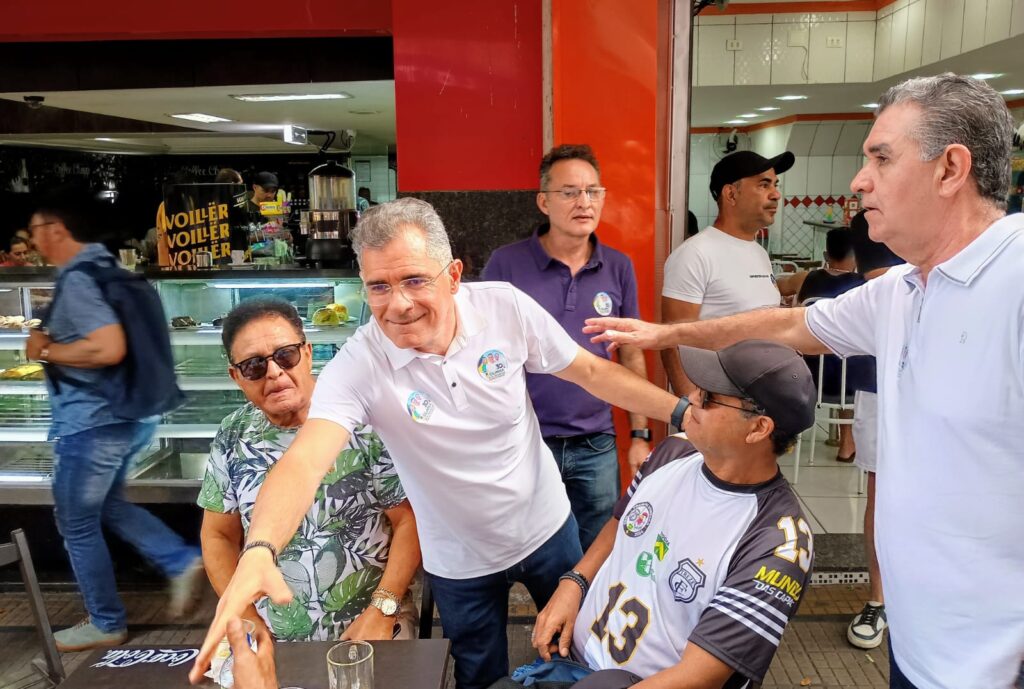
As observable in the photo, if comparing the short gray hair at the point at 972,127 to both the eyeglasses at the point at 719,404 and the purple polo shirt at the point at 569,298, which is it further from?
the purple polo shirt at the point at 569,298

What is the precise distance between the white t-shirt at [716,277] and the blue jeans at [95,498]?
7.95 ft

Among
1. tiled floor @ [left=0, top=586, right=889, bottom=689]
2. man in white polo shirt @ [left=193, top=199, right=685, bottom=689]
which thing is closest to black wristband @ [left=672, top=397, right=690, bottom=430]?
man in white polo shirt @ [left=193, top=199, right=685, bottom=689]

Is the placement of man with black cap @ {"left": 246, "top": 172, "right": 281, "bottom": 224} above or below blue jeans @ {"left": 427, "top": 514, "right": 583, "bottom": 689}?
above

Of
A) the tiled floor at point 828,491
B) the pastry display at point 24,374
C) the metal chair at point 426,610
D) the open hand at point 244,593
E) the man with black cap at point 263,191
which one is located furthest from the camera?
the man with black cap at point 263,191

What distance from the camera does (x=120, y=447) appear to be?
11.3 feet

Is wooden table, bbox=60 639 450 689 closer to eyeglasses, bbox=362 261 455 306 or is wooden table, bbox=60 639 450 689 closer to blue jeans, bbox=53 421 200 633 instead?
eyeglasses, bbox=362 261 455 306

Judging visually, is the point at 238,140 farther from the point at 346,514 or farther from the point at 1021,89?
the point at 1021,89

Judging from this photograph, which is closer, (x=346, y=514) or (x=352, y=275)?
(x=346, y=514)

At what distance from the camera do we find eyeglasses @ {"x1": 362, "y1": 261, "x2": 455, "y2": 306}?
1.80 meters

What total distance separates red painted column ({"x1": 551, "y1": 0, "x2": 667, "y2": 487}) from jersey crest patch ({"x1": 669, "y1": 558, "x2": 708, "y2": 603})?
201cm

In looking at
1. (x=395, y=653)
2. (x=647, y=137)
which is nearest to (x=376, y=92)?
(x=647, y=137)

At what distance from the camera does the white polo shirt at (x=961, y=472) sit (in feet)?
4.57

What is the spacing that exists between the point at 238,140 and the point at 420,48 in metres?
4.74

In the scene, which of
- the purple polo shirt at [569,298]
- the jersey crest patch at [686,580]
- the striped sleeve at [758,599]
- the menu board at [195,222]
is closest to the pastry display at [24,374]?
the menu board at [195,222]
